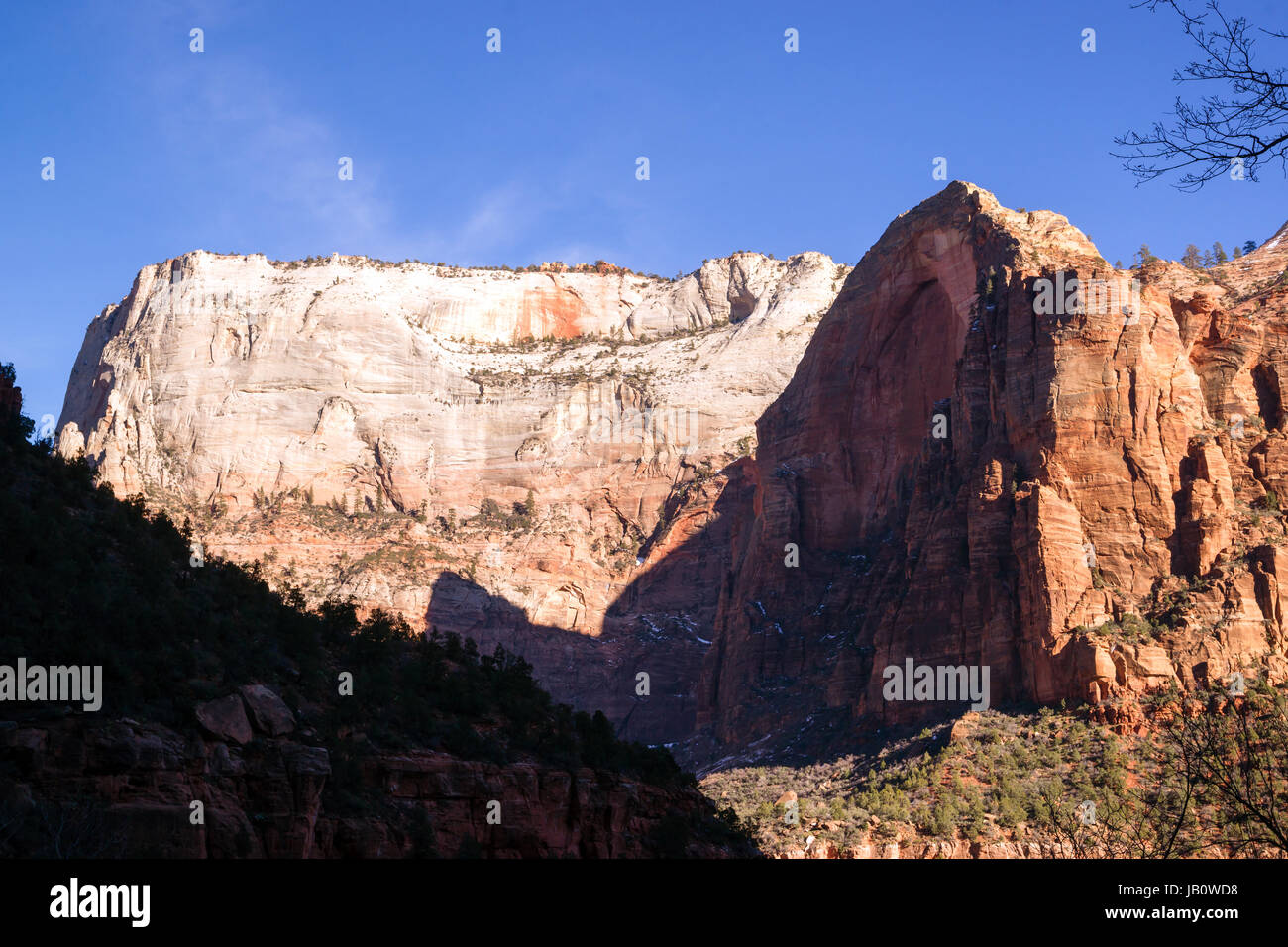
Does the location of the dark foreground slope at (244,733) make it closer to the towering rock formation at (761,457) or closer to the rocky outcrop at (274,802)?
the rocky outcrop at (274,802)

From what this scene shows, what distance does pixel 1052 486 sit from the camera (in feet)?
236

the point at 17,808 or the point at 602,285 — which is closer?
the point at 17,808

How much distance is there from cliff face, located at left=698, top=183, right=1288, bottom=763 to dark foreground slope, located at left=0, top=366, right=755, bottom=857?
3010 centimetres

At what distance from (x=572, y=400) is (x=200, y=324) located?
39.6m

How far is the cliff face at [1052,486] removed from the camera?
220 ft

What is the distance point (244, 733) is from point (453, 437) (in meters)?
Answer: 115

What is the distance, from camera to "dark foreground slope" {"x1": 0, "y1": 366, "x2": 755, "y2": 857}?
21531 mm

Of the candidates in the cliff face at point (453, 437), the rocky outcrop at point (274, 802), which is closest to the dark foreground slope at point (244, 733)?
the rocky outcrop at point (274, 802)

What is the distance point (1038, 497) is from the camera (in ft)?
233

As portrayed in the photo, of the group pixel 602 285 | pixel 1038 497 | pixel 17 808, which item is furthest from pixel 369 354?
pixel 17 808

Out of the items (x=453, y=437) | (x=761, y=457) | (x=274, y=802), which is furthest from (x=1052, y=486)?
(x=453, y=437)

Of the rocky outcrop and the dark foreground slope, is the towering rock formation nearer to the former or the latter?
the dark foreground slope
